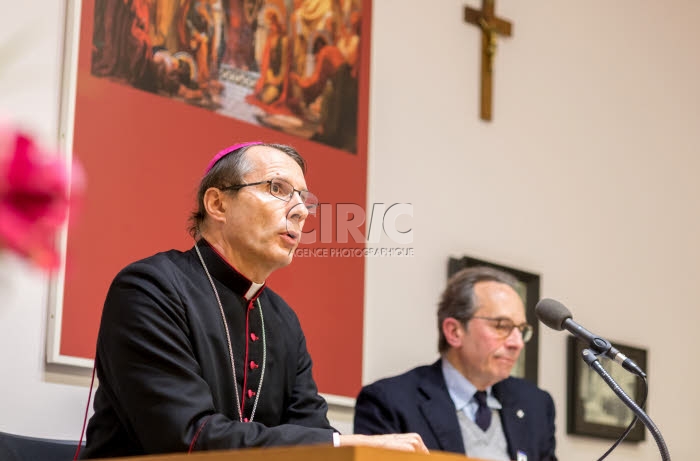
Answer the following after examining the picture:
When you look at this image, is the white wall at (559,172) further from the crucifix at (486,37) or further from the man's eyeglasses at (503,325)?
the man's eyeglasses at (503,325)

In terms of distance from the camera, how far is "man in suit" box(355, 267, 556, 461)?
4.04 meters

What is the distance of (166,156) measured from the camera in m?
3.74

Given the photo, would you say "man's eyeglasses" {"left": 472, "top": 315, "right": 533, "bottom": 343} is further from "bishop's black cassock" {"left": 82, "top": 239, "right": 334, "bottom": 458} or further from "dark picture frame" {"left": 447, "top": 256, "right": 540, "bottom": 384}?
"bishop's black cassock" {"left": 82, "top": 239, "right": 334, "bottom": 458}

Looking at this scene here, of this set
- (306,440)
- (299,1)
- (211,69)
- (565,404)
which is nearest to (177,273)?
(306,440)

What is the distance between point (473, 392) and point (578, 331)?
1621 millimetres

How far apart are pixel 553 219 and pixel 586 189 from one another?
35 centimetres

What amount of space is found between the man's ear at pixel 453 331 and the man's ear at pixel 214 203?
1.64 meters

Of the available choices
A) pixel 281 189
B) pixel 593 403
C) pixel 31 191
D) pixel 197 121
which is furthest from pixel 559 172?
pixel 31 191

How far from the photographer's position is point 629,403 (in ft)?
8.34

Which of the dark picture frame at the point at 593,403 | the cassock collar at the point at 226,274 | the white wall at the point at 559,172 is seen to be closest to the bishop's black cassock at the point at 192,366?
the cassock collar at the point at 226,274

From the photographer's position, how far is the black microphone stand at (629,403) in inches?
97.9

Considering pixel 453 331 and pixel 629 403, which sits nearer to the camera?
pixel 629 403

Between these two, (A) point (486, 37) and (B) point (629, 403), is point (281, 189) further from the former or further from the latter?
(A) point (486, 37)

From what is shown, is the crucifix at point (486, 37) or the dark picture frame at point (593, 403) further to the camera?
the dark picture frame at point (593, 403)
